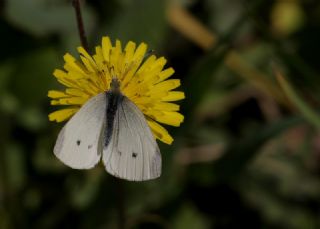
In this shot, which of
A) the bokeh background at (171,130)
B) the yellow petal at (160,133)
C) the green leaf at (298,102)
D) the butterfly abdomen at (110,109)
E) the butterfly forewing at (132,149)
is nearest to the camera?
the butterfly forewing at (132,149)

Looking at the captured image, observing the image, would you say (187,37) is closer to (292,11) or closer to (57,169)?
(292,11)

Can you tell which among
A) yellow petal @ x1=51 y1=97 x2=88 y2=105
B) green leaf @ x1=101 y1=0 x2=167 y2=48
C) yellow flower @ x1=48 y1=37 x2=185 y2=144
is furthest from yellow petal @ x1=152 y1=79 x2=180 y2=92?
green leaf @ x1=101 y1=0 x2=167 y2=48

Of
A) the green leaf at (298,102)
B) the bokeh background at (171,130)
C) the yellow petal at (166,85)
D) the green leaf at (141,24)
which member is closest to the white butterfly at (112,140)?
the yellow petal at (166,85)

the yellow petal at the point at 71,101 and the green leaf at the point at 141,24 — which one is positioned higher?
the green leaf at the point at 141,24

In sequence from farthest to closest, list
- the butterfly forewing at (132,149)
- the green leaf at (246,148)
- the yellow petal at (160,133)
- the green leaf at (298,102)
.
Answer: the green leaf at (246,148), the green leaf at (298,102), the yellow petal at (160,133), the butterfly forewing at (132,149)

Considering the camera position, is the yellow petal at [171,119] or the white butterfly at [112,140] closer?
the white butterfly at [112,140]

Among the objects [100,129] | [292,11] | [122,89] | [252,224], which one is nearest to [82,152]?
[100,129]

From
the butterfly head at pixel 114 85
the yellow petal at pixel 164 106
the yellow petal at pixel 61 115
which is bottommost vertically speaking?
the yellow petal at pixel 164 106

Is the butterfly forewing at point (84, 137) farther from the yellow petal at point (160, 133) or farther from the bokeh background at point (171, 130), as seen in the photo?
the bokeh background at point (171, 130)
